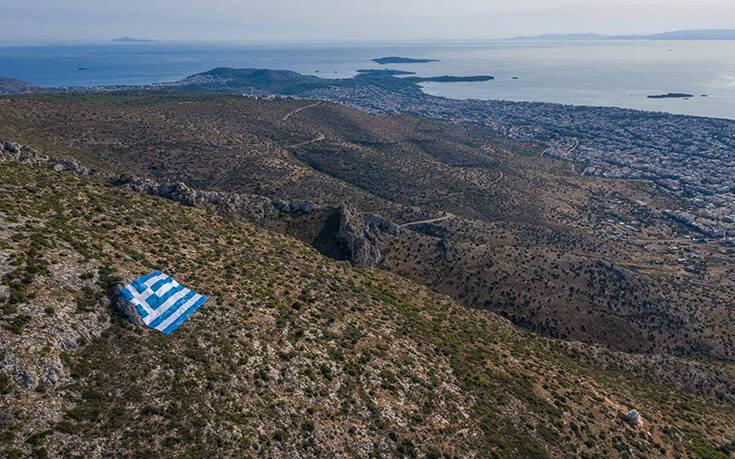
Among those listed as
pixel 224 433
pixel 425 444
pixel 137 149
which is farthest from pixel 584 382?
pixel 137 149

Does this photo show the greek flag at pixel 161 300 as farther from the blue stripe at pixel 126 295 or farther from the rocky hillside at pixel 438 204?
the rocky hillside at pixel 438 204

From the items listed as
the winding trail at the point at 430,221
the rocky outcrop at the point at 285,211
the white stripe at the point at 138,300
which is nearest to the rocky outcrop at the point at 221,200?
the rocky outcrop at the point at 285,211

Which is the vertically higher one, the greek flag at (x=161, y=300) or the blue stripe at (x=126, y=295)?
the blue stripe at (x=126, y=295)

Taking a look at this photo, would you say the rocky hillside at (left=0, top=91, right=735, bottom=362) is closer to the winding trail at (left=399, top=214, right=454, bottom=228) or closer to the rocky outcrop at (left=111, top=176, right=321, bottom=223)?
the rocky outcrop at (left=111, top=176, right=321, bottom=223)

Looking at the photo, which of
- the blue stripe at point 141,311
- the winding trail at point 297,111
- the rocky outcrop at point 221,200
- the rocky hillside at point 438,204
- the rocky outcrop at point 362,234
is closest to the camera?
the blue stripe at point 141,311

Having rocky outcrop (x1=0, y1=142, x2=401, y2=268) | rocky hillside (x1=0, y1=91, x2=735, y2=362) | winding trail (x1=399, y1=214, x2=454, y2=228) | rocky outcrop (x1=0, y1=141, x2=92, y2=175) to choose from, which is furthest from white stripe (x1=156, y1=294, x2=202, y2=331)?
winding trail (x1=399, y1=214, x2=454, y2=228)

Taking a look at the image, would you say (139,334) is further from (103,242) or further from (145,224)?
(145,224)
